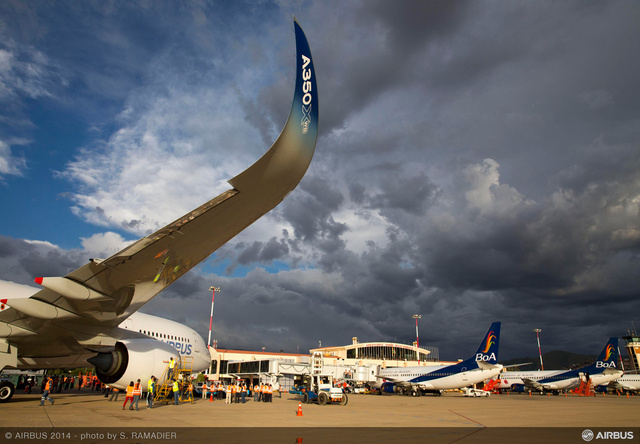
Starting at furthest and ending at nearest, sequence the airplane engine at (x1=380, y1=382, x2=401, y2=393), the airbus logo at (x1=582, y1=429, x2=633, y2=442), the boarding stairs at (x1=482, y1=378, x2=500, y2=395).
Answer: the boarding stairs at (x1=482, y1=378, x2=500, y2=395), the airplane engine at (x1=380, y1=382, x2=401, y2=393), the airbus logo at (x1=582, y1=429, x2=633, y2=442)

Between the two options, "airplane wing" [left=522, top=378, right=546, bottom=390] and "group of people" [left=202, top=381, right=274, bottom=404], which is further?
"airplane wing" [left=522, top=378, right=546, bottom=390]

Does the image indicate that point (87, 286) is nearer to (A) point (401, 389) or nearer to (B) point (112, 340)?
(B) point (112, 340)

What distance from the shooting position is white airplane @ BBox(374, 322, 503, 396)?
31.3m

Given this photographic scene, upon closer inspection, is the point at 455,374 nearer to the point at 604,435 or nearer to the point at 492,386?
the point at 492,386

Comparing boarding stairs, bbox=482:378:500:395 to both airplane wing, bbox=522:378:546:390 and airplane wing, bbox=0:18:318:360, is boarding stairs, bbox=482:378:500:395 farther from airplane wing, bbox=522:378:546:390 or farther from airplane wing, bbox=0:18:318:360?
airplane wing, bbox=0:18:318:360

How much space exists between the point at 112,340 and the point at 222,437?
6724 millimetres

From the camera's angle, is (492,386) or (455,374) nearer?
(455,374)

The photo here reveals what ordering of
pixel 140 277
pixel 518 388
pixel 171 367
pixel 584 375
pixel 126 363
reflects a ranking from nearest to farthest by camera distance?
pixel 140 277
pixel 126 363
pixel 171 367
pixel 584 375
pixel 518 388

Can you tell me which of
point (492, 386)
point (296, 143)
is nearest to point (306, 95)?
point (296, 143)

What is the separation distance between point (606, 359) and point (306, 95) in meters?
46.1

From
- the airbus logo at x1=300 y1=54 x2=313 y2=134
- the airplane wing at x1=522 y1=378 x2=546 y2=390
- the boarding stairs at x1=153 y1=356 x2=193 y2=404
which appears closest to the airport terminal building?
the boarding stairs at x1=153 y1=356 x2=193 y2=404

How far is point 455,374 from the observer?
3225 cm

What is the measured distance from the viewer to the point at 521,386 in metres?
42.5

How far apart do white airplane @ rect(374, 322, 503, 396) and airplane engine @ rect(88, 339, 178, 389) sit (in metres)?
26.9
